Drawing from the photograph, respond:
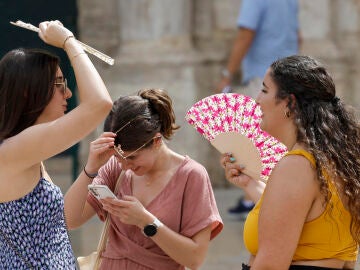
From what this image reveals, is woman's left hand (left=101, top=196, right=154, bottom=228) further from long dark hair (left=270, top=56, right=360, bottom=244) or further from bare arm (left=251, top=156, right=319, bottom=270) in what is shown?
long dark hair (left=270, top=56, right=360, bottom=244)

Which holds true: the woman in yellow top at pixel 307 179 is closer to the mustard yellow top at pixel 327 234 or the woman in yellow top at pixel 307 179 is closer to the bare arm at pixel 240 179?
the mustard yellow top at pixel 327 234

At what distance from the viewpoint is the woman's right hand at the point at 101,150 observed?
4.02m

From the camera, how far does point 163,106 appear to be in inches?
163

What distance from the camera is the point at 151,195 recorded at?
417 centimetres

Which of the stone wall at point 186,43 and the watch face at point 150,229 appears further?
the stone wall at point 186,43

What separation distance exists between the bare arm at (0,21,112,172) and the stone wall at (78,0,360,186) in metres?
5.39

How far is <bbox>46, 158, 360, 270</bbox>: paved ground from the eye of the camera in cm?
721

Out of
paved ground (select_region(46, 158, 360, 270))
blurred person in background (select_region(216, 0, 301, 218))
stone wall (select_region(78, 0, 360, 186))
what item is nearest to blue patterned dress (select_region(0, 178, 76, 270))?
paved ground (select_region(46, 158, 360, 270))

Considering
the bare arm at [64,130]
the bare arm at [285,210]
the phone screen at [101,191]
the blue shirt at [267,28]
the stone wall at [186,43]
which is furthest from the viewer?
the stone wall at [186,43]

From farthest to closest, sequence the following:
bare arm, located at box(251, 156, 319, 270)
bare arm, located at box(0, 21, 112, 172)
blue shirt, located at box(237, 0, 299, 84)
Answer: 1. blue shirt, located at box(237, 0, 299, 84)
2. bare arm, located at box(0, 21, 112, 172)
3. bare arm, located at box(251, 156, 319, 270)

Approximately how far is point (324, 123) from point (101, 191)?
894 mm

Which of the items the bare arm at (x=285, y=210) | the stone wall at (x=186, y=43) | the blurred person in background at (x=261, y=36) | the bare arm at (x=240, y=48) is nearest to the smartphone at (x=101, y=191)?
the bare arm at (x=285, y=210)

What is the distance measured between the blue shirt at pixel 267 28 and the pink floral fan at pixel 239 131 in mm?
3811

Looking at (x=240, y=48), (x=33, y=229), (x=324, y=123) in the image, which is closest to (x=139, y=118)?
(x=33, y=229)
